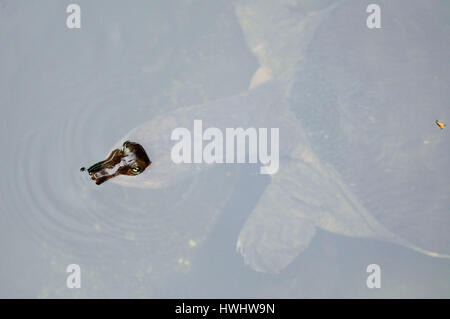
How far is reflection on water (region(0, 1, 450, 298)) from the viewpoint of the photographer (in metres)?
1.71

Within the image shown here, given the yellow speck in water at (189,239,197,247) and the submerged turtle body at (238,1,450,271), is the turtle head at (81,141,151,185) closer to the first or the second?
the yellow speck in water at (189,239,197,247)

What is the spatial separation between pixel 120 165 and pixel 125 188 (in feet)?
0.51

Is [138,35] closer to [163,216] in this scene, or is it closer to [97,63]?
[97,63]

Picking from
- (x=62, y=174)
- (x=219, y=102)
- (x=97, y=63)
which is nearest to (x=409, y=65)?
(x=219, y=102)

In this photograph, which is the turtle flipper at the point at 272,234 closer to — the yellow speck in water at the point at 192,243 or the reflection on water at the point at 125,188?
the reflection on water at the point at 125,188

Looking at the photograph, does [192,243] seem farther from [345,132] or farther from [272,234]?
[345,132]

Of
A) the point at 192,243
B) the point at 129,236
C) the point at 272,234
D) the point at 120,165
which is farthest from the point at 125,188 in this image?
the point at 272,234

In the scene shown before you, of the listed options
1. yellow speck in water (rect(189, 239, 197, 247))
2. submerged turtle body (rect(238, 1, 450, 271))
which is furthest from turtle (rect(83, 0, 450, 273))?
yellow speck in water (rect(189, 239, 197, 247))

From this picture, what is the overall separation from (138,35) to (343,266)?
6.37 ft

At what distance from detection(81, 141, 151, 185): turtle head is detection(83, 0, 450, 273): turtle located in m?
0.07

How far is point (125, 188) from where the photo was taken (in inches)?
66.7

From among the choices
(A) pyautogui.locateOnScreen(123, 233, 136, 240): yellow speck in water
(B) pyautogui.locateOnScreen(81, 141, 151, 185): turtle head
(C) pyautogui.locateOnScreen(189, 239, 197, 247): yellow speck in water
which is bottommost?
(C) pyautogui.locateOnScreen(189, 239, 197, 247): yellow speck in water

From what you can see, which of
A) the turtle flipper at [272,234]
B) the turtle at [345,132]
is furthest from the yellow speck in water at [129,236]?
the turtle flipper at [272,234]

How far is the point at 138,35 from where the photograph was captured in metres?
1.77
